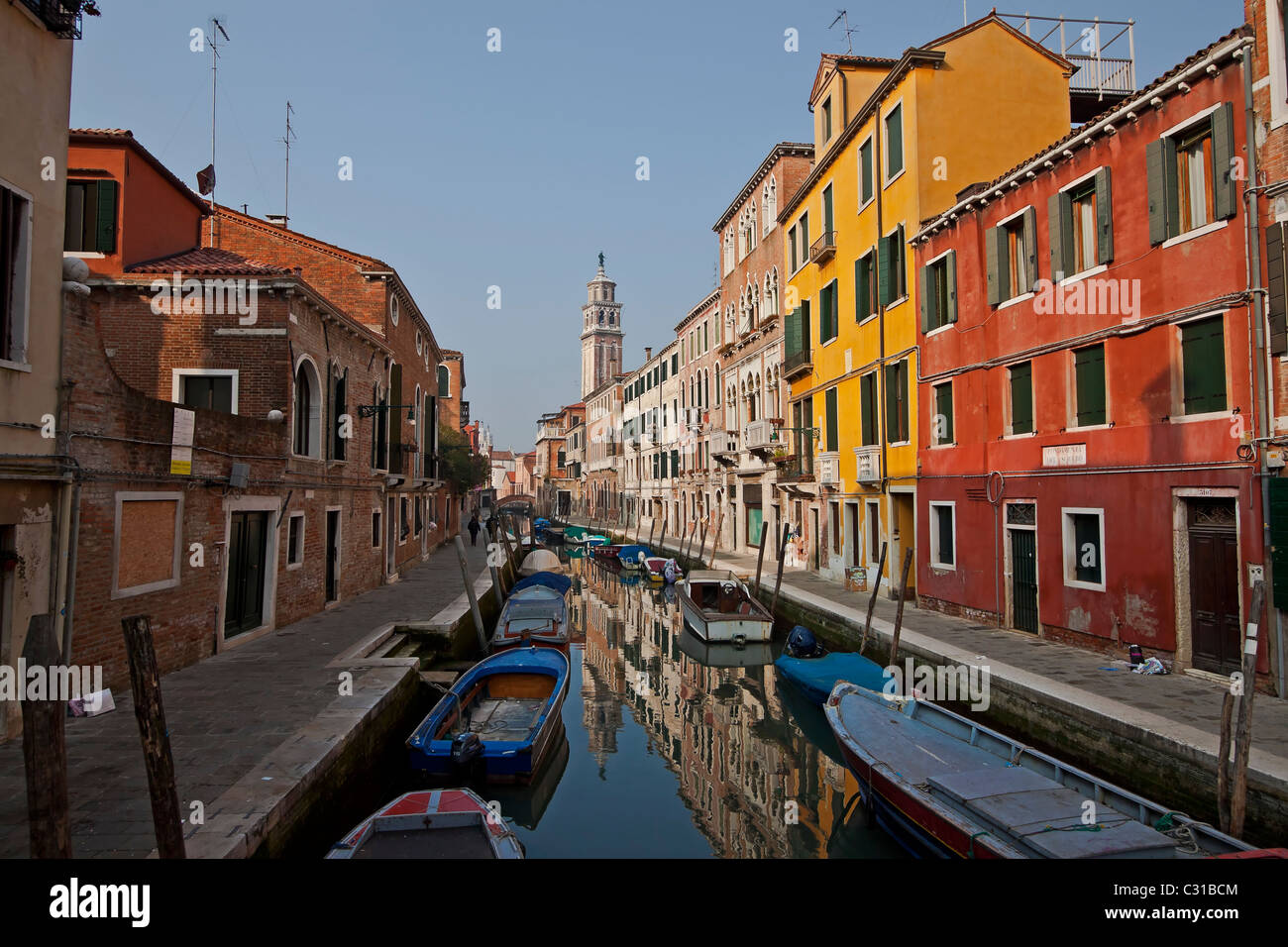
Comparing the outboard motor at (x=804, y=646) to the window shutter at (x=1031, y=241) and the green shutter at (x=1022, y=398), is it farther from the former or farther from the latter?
the window shutter at (x=1031, y=241)

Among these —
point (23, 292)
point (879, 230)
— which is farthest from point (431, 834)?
point (879, 230)

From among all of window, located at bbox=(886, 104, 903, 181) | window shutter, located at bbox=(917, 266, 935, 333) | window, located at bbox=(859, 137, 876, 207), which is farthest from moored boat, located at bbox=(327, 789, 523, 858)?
window, located at bbox=(859, 137, 876, 207)

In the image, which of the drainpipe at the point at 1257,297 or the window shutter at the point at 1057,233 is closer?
the drainpipe at the point at 1257,297

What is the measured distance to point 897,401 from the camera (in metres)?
17.0

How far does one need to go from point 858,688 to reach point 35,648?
839cm

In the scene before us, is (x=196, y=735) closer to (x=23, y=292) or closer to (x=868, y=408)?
(x=23, y=292)

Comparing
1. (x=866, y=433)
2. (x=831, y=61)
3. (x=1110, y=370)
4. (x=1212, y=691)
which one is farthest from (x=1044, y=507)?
(x=831, y=61)

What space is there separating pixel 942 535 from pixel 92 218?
16.1 metres

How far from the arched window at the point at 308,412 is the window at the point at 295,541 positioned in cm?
118

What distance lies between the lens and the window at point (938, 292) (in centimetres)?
1474

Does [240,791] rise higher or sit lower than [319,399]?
lower

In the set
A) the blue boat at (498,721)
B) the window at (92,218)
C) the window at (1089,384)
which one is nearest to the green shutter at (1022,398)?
the window at (1089,384)
